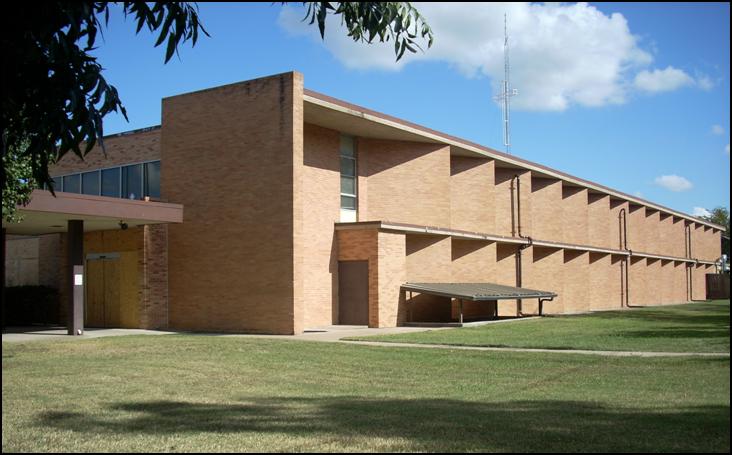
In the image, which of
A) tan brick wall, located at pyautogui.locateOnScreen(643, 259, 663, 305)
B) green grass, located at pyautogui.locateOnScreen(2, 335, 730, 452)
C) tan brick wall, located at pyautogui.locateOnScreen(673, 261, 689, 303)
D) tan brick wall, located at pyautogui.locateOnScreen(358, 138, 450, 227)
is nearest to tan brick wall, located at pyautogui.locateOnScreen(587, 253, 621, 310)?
tan brick wall, located at pyautogui.locateOnScreen(643, 259, 663, 305)

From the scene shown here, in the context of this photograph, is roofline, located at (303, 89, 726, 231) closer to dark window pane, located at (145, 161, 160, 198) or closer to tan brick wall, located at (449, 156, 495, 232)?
tan brick wall, located at (449, 156, 495, 232)

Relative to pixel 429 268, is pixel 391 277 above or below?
below

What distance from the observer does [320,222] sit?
26.8 m

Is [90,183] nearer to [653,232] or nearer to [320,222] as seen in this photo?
[320,222]

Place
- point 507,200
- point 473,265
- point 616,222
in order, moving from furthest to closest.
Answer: point 616,222 < point 507,200 < point 473,265

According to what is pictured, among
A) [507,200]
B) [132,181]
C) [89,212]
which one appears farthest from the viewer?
[507,200]

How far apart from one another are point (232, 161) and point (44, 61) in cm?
1923

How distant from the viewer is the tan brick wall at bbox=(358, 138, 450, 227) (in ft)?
98.0

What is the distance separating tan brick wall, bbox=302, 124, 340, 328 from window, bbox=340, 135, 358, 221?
54 cm

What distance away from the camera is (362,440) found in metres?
7.28

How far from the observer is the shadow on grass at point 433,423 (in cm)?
697

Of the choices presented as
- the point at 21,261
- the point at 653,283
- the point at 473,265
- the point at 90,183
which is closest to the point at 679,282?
the point at 653,283

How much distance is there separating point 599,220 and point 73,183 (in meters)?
33.5

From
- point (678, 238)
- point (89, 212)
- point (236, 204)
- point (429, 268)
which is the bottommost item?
→ point (429, 268)
